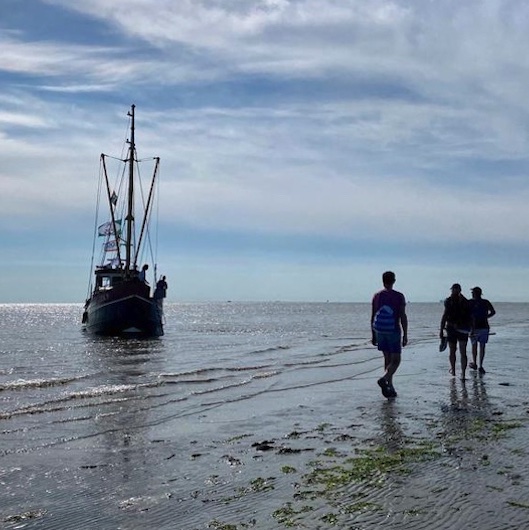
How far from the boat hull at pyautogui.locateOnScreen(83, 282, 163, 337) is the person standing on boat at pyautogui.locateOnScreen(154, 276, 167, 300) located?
2.26ft

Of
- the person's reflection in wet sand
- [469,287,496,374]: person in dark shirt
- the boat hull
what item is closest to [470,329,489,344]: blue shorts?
[469,287,496,374]: person in dark shirt

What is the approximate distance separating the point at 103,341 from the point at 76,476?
30070 mm

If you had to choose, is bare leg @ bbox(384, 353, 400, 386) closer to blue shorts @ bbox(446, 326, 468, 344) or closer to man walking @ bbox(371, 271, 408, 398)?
man walking @ bbox(371, 271, 408, 398)

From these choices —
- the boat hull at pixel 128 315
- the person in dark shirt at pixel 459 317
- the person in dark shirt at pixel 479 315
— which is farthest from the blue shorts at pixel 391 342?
the boat hull at pixel 128 315

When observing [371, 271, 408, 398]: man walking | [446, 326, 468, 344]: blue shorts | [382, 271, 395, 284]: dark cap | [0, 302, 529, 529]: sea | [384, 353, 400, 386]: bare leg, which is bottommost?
[0, 302, 529, 529]: sea

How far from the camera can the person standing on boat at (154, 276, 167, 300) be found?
1569 inches

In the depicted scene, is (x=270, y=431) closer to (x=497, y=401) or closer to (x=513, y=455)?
(x=513, y=455)

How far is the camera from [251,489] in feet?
19.0

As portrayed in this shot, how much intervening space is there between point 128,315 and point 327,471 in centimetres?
3251

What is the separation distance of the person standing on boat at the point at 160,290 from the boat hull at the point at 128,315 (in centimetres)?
69

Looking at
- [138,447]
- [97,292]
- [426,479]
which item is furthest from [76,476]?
[97,292]

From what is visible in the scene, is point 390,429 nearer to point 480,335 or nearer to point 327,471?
point 327,471

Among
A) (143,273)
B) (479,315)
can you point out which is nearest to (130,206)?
(143,273)

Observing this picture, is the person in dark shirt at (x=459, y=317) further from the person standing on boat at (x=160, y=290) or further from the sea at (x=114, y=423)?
the person standing on boat at (x=160, y=290)
